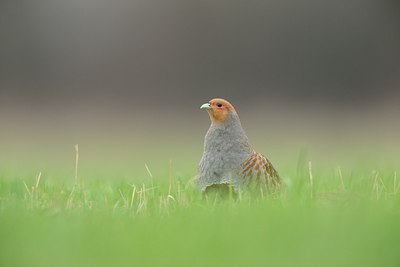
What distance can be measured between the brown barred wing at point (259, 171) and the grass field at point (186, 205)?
0.07ft

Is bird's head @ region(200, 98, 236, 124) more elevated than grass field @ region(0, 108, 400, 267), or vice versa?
bird's head @ region(200, 98, 236, 124)

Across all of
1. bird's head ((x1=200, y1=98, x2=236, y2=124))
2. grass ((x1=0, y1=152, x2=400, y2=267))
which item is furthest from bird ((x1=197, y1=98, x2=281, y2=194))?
grass ((x1=0, y1=152, x2=400, y2=267))

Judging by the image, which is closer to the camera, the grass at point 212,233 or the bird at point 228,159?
the grass at point 212,233

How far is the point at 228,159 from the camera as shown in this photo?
1327mm

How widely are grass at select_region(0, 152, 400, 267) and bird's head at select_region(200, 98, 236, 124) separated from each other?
0.24m

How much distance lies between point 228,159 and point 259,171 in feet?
0.17

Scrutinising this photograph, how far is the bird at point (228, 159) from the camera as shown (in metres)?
1.30

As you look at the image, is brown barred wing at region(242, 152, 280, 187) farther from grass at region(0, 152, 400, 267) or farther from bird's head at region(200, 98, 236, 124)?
grass at region(0, 152, 400, 267)

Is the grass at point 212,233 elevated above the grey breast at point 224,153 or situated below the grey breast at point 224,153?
below

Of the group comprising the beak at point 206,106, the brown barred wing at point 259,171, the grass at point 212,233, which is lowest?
the grass at point 212,233

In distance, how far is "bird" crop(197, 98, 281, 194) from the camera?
1.30 m

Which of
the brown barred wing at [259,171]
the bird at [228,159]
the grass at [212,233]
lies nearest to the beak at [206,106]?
the bird at [228,159]

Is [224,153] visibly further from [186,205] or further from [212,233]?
[212,233]

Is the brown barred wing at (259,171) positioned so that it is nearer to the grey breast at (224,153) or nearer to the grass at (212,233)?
the grey breast at (224,153)
